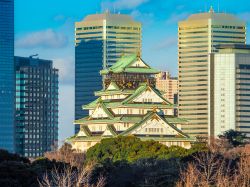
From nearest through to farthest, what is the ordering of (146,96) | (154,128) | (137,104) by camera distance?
(154,128), (137,104), (146,96)

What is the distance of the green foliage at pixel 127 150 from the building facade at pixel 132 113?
296 inches

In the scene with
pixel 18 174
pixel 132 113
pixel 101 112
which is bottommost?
pixel 18 174

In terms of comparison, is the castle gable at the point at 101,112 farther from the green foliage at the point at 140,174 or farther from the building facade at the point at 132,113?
the green foliage at the point at 140,174

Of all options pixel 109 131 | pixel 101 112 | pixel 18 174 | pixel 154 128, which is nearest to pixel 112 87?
pixel 101 112

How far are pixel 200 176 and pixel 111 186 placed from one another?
711 centimetres

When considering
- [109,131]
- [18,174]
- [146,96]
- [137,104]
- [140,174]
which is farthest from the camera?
[146,96]

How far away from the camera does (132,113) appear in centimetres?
15375

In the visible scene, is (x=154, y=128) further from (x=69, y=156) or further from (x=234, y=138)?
(x=234, y=138)

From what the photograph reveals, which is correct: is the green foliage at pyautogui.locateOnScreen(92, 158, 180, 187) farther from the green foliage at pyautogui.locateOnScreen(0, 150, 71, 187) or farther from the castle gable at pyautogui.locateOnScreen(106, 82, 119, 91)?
the castle gable at pyautogui.locateOnScreen(106, 82, 119, 91)

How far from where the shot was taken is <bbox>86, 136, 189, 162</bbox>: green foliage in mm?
134500

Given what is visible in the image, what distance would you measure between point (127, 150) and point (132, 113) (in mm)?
16191

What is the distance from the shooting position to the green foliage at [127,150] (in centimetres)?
13450

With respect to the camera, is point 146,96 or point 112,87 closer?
point 146,96

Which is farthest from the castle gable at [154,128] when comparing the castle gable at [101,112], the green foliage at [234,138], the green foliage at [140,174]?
the green foliage at [140,174]
